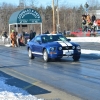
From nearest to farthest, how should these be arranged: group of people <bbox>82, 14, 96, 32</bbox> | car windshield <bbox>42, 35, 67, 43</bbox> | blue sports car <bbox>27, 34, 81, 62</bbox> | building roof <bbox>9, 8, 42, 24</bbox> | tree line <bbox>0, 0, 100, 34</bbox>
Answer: blue sports car <bbox>27, 34, 81, 62</bbox>
car windshield <bbox>42, 35, 67, 43</bbox>
building roof <bbox>9, 8, 42, 24</bbox>
group of people <bbox>82, 14, 96, 32</bbox>
tree line <bbox>0, 0, 100, 34</bbox>

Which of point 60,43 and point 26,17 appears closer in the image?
point 60,43

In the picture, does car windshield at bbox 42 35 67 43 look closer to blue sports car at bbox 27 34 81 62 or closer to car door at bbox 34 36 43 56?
blue sports car at bbox 27 34 81 62

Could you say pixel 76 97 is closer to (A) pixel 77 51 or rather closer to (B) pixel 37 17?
(A) pixel 77 51

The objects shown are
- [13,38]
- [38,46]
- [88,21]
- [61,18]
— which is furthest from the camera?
[61,18]

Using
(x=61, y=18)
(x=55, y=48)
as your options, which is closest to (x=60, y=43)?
(x=55, y=48)

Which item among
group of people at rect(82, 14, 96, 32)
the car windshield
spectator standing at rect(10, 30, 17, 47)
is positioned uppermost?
group of people at rect(82, 14, 96, 32)

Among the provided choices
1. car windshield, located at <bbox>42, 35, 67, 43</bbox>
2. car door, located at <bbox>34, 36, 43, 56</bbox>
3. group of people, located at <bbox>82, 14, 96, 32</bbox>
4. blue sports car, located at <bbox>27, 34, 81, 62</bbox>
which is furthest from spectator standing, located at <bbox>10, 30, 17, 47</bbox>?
car windshield, located at <bbox>42, 35, 67, 43</bbox>

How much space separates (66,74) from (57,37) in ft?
20.3

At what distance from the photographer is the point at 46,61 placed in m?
18.0

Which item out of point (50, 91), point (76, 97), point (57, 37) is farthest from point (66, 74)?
point (57, 37)

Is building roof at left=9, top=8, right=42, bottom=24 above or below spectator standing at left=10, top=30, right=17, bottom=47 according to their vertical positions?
above

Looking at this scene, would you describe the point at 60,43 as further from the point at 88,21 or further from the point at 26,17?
the point at 88,21

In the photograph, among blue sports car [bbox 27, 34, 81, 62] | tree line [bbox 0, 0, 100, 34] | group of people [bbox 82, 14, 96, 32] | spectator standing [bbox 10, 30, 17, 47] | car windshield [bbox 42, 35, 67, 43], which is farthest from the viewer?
tree line [bbox 0, 0, 100, 34]

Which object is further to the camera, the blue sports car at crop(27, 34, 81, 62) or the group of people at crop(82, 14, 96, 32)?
the group of people at crop(82, 14, 96, 32)
